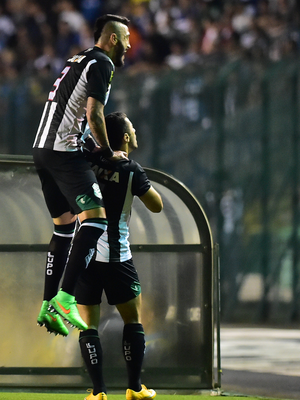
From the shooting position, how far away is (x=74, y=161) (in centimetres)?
429

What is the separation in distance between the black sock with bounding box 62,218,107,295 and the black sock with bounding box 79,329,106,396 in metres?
0.53

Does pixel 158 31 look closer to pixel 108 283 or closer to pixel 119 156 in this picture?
pixel 119 156

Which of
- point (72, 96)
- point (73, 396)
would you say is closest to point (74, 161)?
point (72, 96)

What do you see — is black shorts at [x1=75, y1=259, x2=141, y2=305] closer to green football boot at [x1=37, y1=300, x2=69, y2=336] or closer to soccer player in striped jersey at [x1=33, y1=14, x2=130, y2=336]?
soccer player in striped jersey at [x1=33, y1=14, x2=130, y2=336]

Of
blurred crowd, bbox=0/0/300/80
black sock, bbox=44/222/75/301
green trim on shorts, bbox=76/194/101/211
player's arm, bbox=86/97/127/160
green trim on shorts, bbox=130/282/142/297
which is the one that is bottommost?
green trim on shorts, bbox=130/282/142/297

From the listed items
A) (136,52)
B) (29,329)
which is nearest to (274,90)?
(136,52)

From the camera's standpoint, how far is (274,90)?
37.4 ft

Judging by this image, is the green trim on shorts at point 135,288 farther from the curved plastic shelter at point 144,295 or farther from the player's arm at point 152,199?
the curved plastic shelter at point 144,295

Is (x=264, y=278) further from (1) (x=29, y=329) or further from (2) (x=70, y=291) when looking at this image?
(2) (x=70, y=291)

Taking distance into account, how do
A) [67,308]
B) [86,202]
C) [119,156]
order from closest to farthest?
[67,308]
[86,202]
[119,156]

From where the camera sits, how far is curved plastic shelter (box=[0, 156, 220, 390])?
18.6ft

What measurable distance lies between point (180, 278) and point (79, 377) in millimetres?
1126

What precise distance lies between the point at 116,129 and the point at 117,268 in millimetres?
890

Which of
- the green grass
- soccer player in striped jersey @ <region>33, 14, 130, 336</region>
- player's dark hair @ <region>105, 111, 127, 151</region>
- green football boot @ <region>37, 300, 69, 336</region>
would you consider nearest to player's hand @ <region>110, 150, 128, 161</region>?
soccer player in striped jersey @ <region>33, 14, 130, 336</region>
